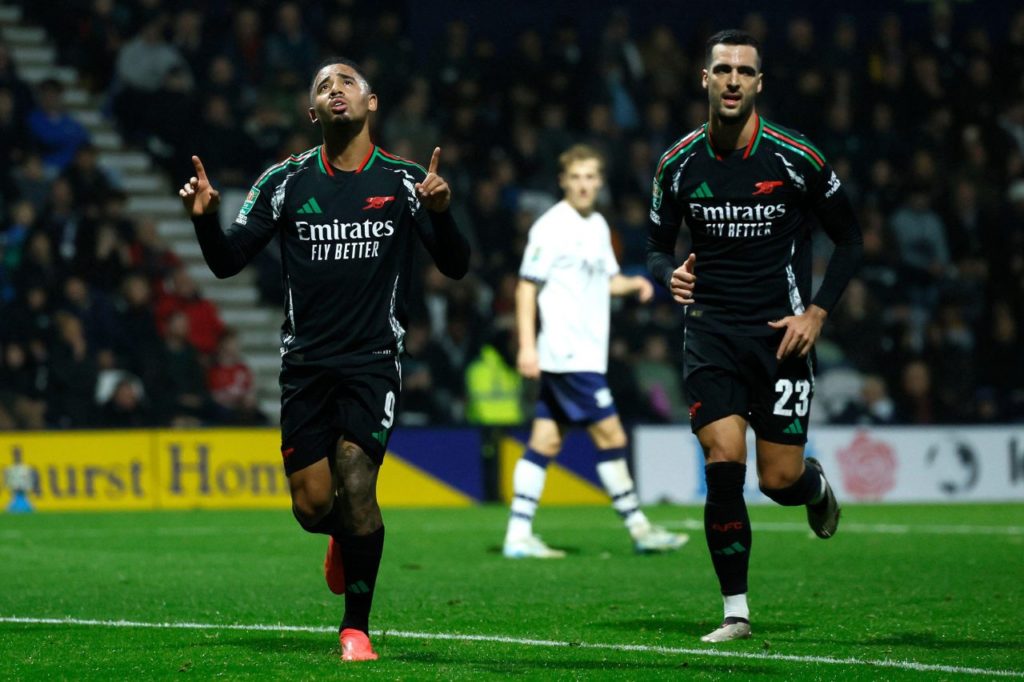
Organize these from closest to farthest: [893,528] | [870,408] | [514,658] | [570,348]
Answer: [514,658]
[570,348]
[893,528]
[870,408]

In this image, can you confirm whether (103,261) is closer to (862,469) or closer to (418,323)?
(418,323)

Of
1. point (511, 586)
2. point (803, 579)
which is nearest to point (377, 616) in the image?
point (511, 586)

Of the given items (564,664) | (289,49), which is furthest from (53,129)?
(564,664)

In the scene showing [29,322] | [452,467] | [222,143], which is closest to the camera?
[29,322]

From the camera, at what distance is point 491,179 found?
65.9 ft

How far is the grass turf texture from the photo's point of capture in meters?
6.12

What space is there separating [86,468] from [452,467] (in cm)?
362

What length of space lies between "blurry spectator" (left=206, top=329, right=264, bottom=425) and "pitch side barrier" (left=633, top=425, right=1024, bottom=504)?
286 cm

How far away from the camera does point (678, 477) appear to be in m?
17.0

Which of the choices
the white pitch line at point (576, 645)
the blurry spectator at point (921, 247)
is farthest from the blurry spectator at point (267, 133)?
the white pitch line at point (576, 645)

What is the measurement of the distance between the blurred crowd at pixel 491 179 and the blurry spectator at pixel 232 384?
0.08 ft

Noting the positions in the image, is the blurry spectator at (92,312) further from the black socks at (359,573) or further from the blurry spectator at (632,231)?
the black socks at (359,573)

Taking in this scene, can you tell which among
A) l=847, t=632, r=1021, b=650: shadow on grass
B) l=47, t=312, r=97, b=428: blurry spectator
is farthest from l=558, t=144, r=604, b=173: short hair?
l=47, t=312, r=97, b=428: blurry spectator

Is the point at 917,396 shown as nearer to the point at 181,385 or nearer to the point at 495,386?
the point at 495,386
